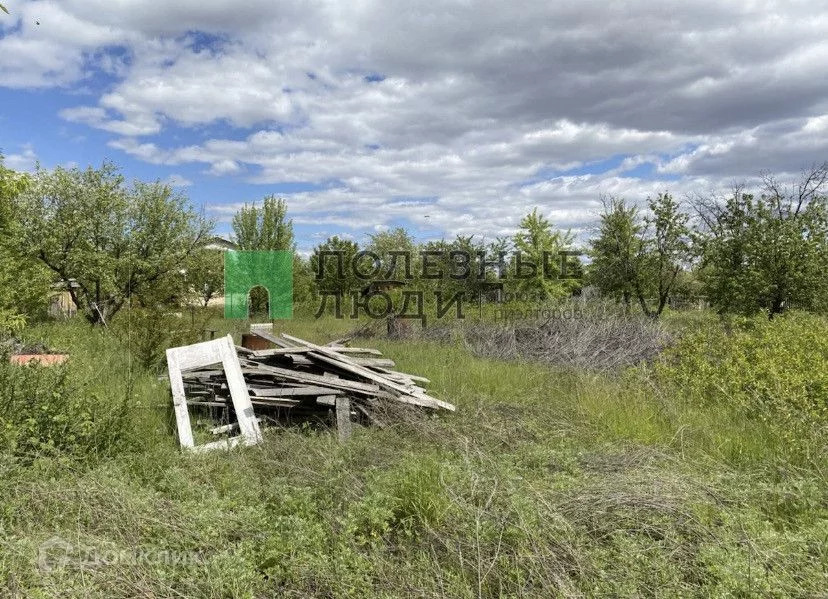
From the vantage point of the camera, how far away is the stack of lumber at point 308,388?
6660 mm

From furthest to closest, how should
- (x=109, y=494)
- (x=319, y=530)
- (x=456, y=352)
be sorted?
(x=456, y=352)
(x=109, y=494)
(x=319, y=530)

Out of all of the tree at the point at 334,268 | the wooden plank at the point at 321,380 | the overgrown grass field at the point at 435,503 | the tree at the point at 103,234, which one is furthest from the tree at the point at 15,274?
the tree at the point at 334,268

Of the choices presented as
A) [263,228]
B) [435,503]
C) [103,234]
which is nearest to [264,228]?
[263,228]

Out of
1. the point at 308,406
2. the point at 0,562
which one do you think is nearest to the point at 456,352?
the point at 308,406

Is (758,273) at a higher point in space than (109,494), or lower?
higher

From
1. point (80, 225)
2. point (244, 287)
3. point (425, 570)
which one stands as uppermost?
point (80, 225)

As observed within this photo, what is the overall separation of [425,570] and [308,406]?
4.00 m

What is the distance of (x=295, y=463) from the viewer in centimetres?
505

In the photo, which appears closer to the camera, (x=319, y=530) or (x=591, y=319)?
(x=319, y=530)

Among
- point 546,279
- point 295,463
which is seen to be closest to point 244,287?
point 546,279

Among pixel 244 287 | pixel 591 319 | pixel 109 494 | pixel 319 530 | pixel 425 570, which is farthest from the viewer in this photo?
pixel 244 287

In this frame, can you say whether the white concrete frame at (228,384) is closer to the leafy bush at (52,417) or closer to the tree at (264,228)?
the leafy bush at (52,417)

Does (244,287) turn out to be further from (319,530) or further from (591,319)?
(319,530)

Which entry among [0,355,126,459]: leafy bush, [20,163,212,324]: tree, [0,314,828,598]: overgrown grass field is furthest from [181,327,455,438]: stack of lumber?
[20,163,212,324]: tree
